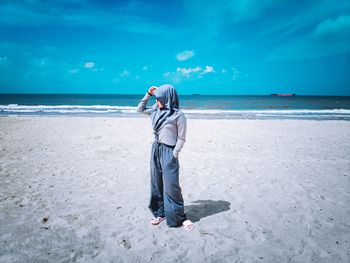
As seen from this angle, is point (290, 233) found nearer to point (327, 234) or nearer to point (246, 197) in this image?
point (327, 234)

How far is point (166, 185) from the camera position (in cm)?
301

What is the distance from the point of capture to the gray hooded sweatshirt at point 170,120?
2.82 meters

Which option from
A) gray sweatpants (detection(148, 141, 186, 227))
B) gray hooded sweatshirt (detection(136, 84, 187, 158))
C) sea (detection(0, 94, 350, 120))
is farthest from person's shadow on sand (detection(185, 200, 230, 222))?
sea (detection(0, 94, 350, 120))

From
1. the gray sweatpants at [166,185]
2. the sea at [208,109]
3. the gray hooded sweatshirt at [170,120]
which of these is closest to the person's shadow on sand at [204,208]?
the gray sweatpants at [166,185]

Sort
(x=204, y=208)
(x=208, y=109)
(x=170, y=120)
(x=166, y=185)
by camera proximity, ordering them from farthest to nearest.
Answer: (x=208, y=109) → (x=204, y=208) → (x=166, y=185) → (x=170, y=120)

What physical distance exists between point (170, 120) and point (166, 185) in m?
0.92

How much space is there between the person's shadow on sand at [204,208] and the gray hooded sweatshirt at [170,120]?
1.31m

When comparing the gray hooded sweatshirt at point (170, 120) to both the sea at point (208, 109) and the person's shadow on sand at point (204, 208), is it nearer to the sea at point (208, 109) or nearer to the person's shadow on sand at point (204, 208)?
the person's shadow on sand at point (204, 208)

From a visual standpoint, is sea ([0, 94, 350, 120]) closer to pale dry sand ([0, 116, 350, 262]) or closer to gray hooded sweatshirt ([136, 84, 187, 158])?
pale dry sand ([0, 116, 350, 262])

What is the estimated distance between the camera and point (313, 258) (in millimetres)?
2631

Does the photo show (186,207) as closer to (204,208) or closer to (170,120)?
(204,208)

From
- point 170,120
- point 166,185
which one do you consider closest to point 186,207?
point 166,185

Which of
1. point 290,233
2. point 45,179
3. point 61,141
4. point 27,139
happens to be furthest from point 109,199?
point 27,139

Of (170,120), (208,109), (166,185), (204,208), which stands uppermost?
(170,120)
